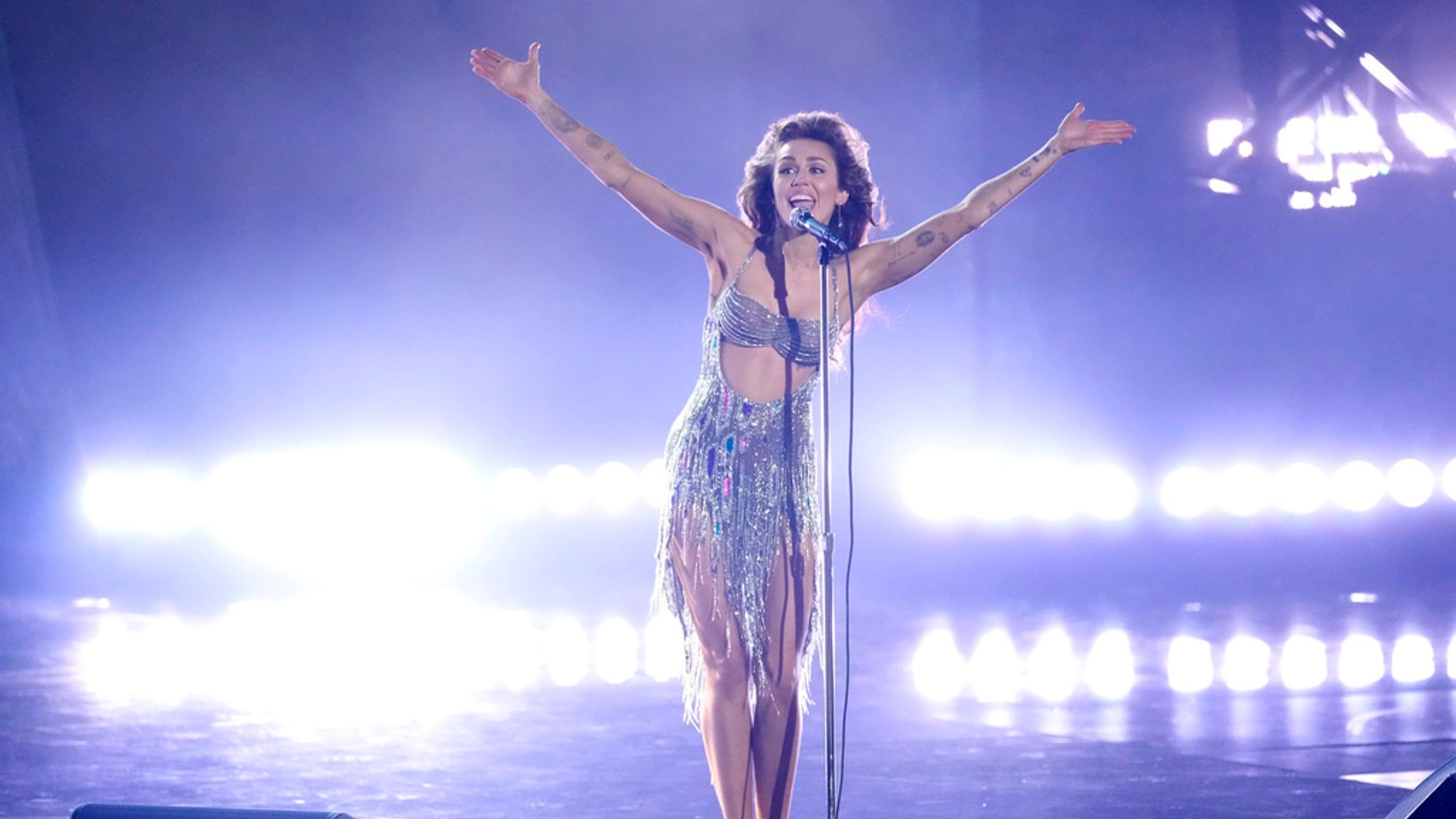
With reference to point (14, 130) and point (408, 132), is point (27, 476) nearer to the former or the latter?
point (14, 130)

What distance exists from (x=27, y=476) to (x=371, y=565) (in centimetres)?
224

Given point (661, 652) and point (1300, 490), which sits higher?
point (1300, 490)

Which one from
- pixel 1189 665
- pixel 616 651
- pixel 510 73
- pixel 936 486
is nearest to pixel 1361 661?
pixel 1189 665

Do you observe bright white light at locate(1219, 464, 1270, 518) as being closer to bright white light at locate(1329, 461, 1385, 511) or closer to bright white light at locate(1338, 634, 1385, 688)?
bright white light at locate(1329, 461, 1385, 511)

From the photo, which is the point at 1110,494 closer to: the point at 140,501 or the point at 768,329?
the point at 768,329

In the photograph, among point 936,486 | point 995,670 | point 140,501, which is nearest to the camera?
point 995,670

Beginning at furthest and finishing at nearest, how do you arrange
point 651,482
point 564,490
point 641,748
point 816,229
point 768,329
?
point 564,490 < point 651,482 < point 641,748 < point 768,329 < point 816,229

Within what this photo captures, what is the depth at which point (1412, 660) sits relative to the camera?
511cm

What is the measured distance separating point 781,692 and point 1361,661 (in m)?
3.56

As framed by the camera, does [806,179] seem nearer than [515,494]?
Yes

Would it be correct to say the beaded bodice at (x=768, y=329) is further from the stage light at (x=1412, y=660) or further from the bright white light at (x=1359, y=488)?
the bright white light at (x=1359, y=488)

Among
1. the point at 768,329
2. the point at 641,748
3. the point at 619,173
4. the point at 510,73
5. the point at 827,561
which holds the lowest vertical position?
the point at 641,748

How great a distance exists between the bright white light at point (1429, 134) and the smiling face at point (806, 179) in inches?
252

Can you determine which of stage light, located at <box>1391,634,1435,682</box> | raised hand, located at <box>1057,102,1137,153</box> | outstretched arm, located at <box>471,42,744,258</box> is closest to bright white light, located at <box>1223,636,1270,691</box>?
stage light, located at <box>1391,634,1435,682</box>
